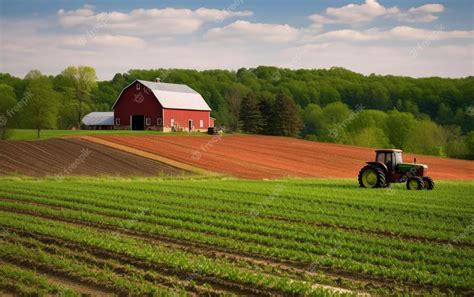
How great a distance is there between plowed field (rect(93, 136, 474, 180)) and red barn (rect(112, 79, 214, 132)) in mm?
7178

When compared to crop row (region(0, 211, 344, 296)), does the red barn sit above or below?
above

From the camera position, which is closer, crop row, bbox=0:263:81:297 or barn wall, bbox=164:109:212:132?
crop row, bbox=0:263:81:297

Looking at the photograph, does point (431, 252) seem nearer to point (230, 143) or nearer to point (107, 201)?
point (107, 201)

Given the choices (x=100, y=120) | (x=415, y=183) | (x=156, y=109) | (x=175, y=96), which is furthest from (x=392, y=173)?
(x=100, y=120)

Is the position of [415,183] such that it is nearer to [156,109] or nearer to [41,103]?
[41,103]

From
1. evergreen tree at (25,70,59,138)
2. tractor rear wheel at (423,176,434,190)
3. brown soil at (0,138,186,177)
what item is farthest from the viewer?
evergreen tree at (25,70,59,138)

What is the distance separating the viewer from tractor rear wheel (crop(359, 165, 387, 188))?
102 ft

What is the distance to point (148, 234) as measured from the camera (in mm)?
16891

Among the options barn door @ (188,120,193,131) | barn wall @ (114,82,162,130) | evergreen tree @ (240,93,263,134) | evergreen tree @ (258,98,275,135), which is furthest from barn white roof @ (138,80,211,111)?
evergreen tree @ (258,98,275,135)

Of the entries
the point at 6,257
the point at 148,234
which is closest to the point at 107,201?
the point at 148,234

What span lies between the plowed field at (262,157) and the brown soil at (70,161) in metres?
4.08

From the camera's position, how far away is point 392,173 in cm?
3141

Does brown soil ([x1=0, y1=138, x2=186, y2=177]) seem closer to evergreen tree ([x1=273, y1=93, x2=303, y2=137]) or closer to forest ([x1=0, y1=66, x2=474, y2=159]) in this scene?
forest ([x1=0, y1=66, x2=474, y2=159])

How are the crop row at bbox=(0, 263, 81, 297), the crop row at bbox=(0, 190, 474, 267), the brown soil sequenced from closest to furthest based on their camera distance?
the crop row at bbox=(0, 263, 81, 297), the crop row at bbox=(0, 190, 474, 267), the brown soil
